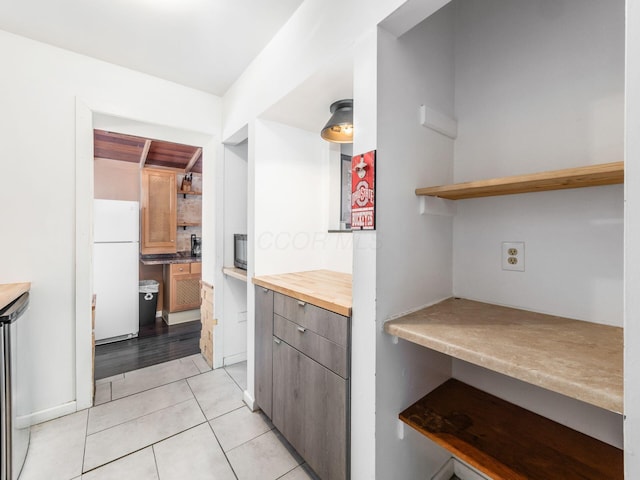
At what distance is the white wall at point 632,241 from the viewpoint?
0.55 metres

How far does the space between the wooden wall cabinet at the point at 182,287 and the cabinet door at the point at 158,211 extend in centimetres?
38

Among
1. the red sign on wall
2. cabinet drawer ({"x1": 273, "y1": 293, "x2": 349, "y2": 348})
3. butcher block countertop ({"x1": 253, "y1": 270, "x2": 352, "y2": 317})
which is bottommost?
cabinet drawer ({"x1": 273, "y1": 293, "x2": 349, "y2": 348})

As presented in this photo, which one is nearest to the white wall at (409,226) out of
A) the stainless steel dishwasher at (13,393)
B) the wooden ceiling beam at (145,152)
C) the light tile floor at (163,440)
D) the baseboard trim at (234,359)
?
the light tile floor at (163,440)

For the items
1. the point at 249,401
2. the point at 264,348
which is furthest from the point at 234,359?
the point at 264,348

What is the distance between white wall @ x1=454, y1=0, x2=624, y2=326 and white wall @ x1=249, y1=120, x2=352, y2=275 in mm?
953

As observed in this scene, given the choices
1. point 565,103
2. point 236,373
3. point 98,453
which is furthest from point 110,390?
point 565,103

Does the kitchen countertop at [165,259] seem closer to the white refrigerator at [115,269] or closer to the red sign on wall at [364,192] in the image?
the white refrigerator at [115,269]

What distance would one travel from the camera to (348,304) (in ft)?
4.03

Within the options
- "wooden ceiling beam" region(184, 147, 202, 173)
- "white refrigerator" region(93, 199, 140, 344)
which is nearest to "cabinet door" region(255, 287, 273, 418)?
"white refrigerator" region(93, 199, 140, 344)

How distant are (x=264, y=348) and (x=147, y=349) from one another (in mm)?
1850

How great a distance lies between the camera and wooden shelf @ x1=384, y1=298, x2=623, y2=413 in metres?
0.66

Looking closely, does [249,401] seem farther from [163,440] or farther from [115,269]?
[115,269]

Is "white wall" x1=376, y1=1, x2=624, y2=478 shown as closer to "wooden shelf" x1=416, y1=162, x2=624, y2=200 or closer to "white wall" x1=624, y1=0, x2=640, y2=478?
"wooden shelf" x1=416, y1=162, x2=624, y2=200

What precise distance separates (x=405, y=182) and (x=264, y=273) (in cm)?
120
